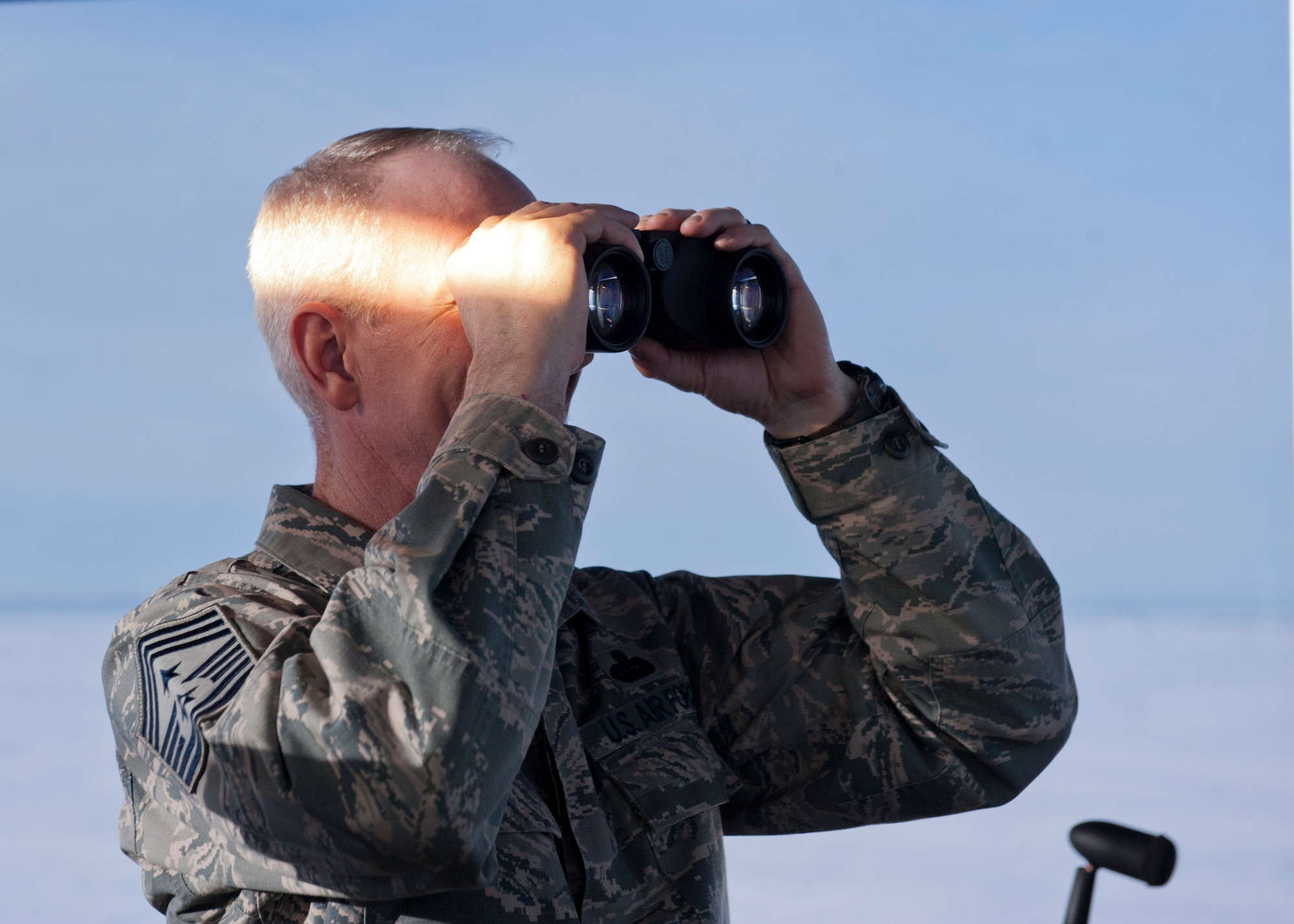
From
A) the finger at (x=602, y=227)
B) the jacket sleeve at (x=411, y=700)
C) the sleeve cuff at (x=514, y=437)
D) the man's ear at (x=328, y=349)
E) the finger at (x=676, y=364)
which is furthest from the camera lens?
the finger at (x=676, y=364)

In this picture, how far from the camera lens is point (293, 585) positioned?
3.60 ft

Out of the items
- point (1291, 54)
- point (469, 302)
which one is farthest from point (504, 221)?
point (1291, 54)

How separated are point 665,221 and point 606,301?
17 cm

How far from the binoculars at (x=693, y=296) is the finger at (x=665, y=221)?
0.01 m

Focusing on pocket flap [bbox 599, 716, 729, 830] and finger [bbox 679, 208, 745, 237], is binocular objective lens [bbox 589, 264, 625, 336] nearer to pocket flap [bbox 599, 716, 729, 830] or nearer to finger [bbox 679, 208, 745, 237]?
finger [bbox 679, 208, 745, 237]

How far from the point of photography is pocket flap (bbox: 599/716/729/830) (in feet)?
3.78

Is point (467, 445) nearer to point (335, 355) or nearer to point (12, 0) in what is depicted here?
point (335, 355)

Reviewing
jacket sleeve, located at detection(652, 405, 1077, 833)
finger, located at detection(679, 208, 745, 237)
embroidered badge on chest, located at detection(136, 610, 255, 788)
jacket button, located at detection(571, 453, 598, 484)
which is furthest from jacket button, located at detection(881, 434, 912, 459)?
embroidered badge on chest, located at detection(136, 610, 255, 788)

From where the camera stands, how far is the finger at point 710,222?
1254 mm

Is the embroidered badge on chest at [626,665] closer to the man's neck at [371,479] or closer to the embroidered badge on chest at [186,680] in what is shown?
the man's neck at [371,479]

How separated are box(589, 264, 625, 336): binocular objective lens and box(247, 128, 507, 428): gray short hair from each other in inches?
8.4

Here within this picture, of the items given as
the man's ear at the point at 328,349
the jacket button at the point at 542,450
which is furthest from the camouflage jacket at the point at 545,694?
the man's ear at the point at 328,349

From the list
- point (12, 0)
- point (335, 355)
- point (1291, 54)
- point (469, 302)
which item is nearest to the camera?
point (469, 302)

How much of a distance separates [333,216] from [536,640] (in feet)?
1.85
